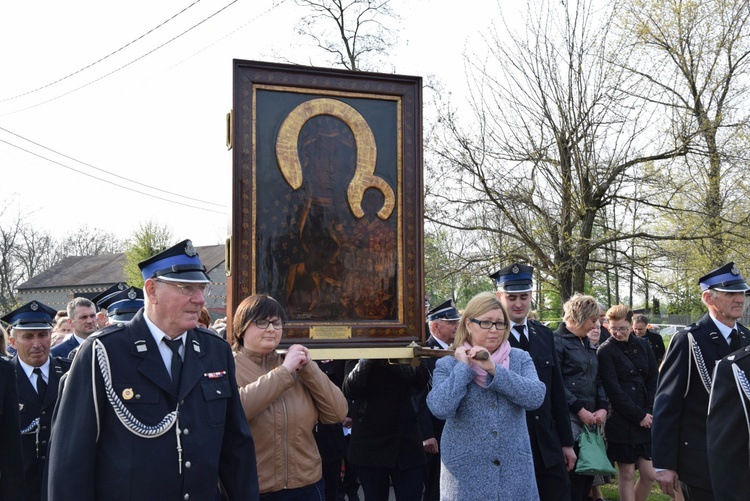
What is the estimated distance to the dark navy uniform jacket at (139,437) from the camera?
117 inches

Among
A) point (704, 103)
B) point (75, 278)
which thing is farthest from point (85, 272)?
point (704, 103)

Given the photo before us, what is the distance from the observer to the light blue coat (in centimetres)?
416

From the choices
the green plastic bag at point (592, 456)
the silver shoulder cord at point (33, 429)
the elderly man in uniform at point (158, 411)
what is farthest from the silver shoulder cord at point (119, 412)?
the green plastic bag at point (592, 456)

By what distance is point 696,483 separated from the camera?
496 centimetres

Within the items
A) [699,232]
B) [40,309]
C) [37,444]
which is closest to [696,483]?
[37,444]

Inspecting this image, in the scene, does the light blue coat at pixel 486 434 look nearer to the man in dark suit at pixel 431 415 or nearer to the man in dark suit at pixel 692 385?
the man in dark suit at pixel 692 385

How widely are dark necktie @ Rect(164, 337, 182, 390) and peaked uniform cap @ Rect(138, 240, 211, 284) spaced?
10.9 inches

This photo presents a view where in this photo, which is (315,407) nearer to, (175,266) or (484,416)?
(484,416)

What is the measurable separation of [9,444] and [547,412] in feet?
11.2

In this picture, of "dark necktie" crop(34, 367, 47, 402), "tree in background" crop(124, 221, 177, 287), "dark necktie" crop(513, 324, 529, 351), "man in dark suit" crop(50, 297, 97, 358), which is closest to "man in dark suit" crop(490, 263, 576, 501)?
"dark necktie" crop(513, 324, 529, 351)

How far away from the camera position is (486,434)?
421 cm

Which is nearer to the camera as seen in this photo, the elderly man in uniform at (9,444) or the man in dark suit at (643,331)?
the elderly man in uniform at (9,444)

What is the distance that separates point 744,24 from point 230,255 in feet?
48.6

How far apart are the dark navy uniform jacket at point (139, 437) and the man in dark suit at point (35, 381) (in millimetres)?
2417
